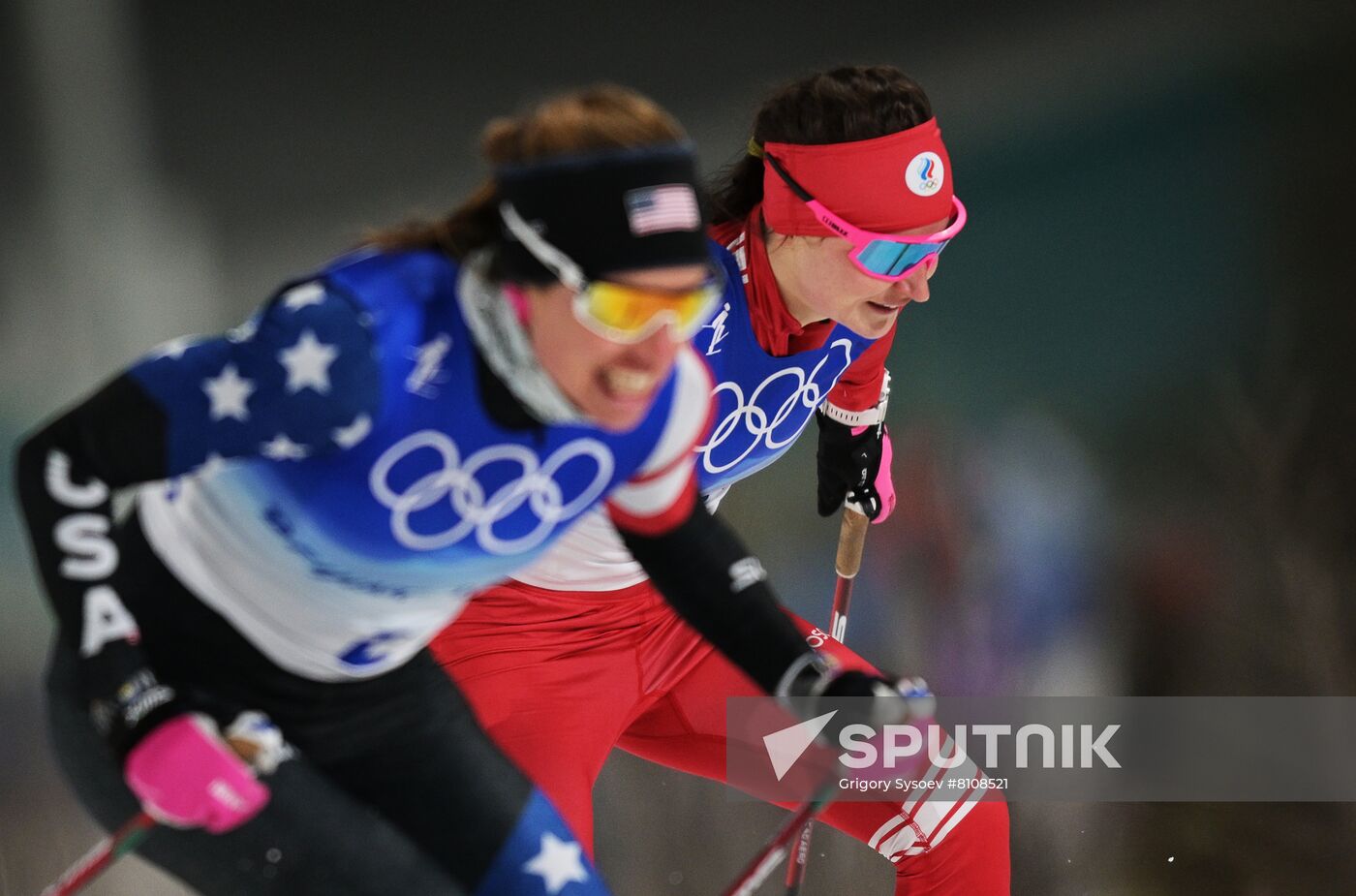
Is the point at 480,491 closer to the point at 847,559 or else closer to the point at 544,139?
the point at 544,139

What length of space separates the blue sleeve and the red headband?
0.85 meters

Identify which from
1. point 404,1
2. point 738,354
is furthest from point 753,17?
point 738,354

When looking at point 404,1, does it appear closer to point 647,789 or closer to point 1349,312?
point 647,789

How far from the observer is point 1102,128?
317 cm

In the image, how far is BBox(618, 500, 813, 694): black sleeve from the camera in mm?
1515

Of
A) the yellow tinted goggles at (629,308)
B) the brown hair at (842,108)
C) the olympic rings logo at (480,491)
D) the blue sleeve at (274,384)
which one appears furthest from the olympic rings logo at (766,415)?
the blue sleeve at (274,384)

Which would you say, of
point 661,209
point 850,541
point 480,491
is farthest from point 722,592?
point 850,541

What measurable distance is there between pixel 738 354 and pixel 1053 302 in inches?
58.1

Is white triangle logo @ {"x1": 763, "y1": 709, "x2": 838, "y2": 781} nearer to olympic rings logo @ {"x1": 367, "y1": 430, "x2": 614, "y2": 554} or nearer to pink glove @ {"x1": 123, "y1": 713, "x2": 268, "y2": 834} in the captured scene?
olympic rings logo @ {"x1": 367, "y1": 430, "x2": 614, "y2": 554}

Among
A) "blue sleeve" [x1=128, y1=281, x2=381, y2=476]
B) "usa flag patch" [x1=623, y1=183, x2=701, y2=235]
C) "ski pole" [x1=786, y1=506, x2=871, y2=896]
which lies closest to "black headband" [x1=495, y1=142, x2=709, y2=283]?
"usa flag patch" [x1=623, y1=183, x2=701, y2=235]

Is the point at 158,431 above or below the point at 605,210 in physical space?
below

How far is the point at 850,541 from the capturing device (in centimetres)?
253

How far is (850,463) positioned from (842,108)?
2.26ft

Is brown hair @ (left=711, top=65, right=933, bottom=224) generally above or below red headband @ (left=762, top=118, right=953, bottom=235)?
above
